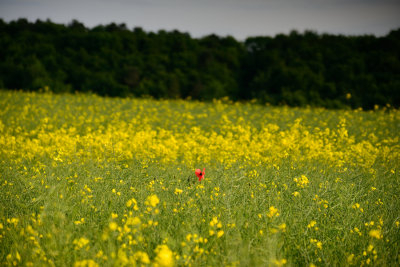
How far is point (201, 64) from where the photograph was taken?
61.5 feet

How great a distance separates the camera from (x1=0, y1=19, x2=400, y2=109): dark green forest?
1546 cm

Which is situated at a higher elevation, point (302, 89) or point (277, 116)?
point (302, 89)

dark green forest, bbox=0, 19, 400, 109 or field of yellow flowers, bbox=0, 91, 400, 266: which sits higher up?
dark green forest, bbox=0, 19, 400, 109

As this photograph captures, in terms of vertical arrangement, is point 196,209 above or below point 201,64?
below

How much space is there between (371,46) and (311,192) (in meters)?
16.3

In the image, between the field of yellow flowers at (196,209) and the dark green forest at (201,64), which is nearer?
the field of yellow flowers at (196,209)

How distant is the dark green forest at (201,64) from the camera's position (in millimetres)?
15456

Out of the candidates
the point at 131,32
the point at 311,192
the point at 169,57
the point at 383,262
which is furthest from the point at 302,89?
the point at 383,262

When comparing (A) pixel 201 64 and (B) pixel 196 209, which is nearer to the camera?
(B) pixel 196 209

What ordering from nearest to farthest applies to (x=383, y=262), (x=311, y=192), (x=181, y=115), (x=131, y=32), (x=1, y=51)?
(x=383, y=262) < (x=311, y=192) < (x=181, y=115) < (x=1, y=51) < (x=131, y=32)

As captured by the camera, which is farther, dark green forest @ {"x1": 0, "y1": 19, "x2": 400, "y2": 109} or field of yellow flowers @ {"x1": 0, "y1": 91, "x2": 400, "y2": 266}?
dark green forest @ {"x1": 0, "y1": 19, "x2": 400, "y2": 109}

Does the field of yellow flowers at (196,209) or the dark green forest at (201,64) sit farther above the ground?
the dark green forest at (201,64)

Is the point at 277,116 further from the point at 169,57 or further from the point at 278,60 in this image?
the point at 169,57

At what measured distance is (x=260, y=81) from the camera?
55.8ft
